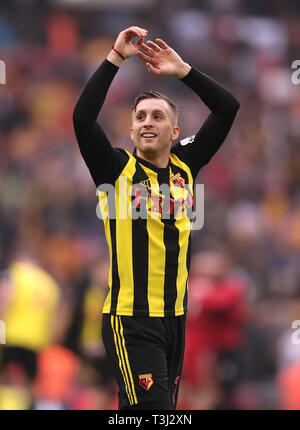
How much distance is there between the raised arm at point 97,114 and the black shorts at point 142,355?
83cm

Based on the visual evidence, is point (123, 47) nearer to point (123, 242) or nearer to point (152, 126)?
point (152, 126)

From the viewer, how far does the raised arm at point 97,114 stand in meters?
4.73

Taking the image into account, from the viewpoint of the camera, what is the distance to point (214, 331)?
8578 mm

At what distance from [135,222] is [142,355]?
72 centimetres

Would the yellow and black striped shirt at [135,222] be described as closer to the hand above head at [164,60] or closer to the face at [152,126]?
the face at [152,126]

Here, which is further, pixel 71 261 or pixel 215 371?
pixel 71 261

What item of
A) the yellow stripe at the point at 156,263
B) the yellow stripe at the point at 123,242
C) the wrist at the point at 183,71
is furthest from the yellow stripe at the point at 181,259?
the wrist at the point at 183,71

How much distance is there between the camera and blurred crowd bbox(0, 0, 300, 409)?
853cm

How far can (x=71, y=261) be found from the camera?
42.5ft

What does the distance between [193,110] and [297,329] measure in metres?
6.64

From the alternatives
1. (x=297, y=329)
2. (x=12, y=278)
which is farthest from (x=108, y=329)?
(x=297, y=329)

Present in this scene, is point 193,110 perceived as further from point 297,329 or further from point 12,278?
point 12,278
